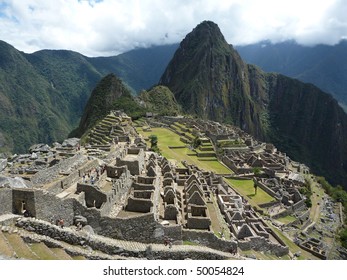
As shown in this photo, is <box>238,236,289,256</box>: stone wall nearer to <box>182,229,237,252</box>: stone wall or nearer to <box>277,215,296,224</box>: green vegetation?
<box>182,229,237,252</box>: stone wall

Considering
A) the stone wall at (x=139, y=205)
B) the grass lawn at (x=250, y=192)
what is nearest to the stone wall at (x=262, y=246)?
the stone wall at (x=139, y=205)

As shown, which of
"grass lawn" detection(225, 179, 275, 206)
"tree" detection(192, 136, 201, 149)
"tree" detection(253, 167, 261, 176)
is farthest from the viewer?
"tree" detection(192, 136, 201, 149)

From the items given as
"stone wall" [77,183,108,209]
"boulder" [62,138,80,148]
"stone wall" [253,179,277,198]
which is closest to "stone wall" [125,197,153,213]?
"stone wall" [77,183,108,209]

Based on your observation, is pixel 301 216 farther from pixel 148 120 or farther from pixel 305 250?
pixel 148 120

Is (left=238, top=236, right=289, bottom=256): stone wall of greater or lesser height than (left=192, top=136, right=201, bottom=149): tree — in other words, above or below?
below

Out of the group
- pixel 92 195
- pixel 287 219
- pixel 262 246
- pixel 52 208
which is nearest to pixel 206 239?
pixel 92 195

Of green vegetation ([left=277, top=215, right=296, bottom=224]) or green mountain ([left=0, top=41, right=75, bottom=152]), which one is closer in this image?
green vegetation ([left=277, top=215, right=296, bottom=224])

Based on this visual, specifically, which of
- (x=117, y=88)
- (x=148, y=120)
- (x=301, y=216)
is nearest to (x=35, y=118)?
(x=117, y=88)

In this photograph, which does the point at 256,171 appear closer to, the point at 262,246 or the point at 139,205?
the point at 262,246

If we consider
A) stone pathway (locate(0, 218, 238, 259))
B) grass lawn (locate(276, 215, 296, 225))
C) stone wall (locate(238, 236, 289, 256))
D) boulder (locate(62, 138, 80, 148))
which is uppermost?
boulder (locate(62, 138, 80, 148))
